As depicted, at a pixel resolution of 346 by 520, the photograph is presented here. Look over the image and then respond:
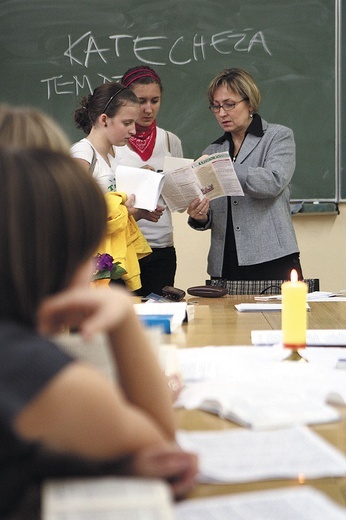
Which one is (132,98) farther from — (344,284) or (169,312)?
(344,284)

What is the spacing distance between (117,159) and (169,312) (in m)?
→ 1.34

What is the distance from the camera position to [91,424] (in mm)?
658

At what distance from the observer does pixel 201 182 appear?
3.13 metres

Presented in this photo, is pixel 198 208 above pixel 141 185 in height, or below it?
below

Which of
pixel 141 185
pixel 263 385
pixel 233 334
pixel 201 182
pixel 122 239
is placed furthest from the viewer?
pixel 201 182

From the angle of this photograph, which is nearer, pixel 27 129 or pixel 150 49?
pixel 27 129

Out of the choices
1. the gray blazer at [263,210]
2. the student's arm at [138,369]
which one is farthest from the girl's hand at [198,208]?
the student's arm at [138,369]

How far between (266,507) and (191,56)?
148 inches

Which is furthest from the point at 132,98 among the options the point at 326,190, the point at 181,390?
the point at 181,390

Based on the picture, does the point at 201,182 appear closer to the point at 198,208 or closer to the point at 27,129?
the point at 198,208

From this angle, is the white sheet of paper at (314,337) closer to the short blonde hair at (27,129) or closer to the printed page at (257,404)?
the printed page at (257,404)

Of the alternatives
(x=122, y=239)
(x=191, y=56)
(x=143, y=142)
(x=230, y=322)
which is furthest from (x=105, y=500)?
(x=191, y=56)

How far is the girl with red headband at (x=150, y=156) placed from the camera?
11.2ft

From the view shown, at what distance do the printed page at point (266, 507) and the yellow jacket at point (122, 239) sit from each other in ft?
6.25
